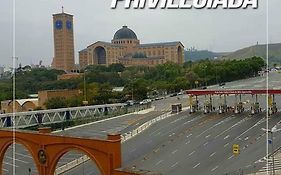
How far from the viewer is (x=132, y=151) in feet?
109

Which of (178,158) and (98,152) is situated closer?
(98,152)

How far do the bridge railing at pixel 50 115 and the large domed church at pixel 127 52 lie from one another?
106283 millimetres

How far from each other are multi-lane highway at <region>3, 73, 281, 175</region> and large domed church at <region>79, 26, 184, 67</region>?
11584 centimetres

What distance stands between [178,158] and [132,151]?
4762 mm

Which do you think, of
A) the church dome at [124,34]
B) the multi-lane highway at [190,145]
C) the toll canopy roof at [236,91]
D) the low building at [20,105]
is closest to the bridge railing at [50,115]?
the multi-lane highway at [190,145]

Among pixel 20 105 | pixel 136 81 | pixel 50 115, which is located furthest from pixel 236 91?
pixel 20 105

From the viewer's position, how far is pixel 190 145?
1307 inches

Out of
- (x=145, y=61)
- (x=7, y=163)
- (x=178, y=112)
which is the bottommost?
(x=7, y=163)

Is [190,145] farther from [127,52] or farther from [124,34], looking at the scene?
[124,34]

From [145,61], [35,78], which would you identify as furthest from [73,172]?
[145,61]

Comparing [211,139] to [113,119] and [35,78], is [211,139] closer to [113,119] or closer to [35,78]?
[113,119]

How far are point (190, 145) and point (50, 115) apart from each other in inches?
816

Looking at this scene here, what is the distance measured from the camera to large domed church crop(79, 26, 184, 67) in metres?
162

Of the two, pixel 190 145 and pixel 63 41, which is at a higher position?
pixel 63 41
